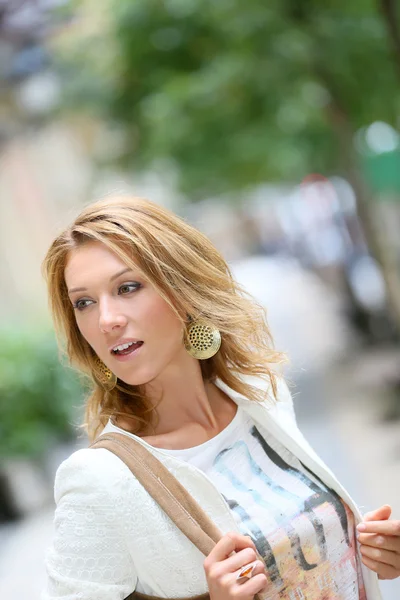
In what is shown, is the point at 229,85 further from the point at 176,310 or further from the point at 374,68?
the point at 176,310

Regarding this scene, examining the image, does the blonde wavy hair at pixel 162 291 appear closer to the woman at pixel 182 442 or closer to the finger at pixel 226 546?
the woman at pixel 182 442

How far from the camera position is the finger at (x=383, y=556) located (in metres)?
1.91

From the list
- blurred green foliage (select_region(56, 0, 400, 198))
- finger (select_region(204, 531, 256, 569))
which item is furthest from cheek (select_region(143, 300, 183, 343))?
blurred green foliage (select_region(56, 0, 400, 198))

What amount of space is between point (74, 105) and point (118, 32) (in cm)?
315

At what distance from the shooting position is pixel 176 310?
195 centimetres

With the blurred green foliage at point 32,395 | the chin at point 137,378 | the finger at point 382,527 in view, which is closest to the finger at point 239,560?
the finger at point 382,527

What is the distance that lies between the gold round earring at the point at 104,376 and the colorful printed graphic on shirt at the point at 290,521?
0.32m

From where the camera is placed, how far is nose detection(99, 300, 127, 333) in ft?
6.10

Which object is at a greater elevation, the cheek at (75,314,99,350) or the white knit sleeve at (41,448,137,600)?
the cheek at (75,314,99,350)

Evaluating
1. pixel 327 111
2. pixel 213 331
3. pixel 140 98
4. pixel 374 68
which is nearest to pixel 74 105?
pixel 140 98

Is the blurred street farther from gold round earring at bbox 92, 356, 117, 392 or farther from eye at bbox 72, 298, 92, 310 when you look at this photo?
eye at bbox 72, 298, 92, 310

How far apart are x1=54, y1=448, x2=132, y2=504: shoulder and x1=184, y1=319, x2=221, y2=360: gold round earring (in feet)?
1.23

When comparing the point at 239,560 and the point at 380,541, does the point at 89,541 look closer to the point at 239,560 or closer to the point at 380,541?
the point at 239,560

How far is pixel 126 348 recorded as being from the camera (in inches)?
75.5
